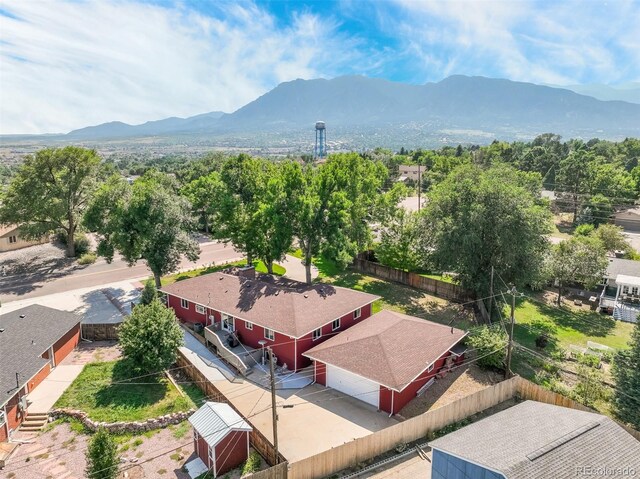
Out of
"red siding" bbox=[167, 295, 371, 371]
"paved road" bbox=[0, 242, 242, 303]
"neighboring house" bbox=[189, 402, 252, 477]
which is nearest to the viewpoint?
"neighboring house" bbox=[189, 402, 252, 477]

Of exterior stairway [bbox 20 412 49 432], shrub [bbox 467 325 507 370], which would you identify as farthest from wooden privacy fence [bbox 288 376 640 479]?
exterior stairway [bbox 20 412 49 432]

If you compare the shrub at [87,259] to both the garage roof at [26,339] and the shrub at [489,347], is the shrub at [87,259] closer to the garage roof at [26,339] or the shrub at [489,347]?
the garage roof at [26,339]

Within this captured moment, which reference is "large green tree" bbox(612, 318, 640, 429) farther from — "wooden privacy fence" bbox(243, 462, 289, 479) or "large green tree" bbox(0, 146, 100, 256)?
"large green tree" bbox(0, 146, 100, 256)

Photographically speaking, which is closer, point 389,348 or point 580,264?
point 389,348

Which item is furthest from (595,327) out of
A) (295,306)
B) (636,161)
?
(636,161)

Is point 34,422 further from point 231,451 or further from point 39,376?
point 231,451

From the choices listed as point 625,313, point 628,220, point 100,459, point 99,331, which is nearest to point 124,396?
point 100,459
